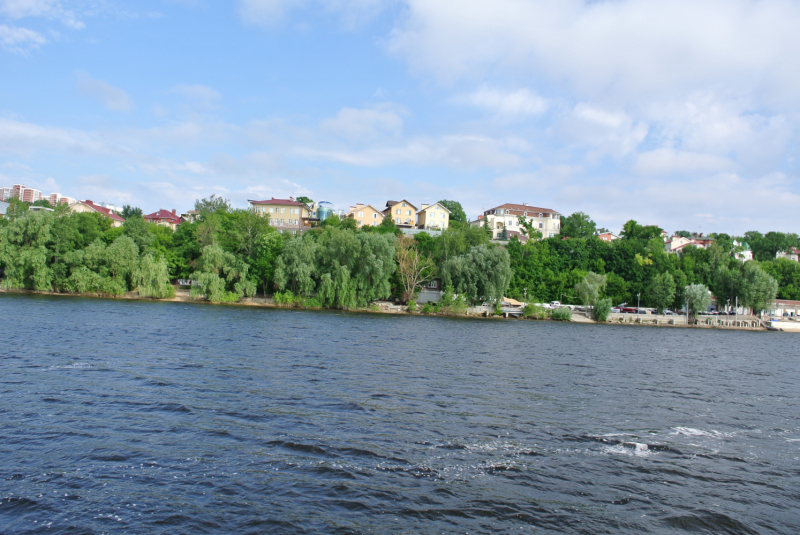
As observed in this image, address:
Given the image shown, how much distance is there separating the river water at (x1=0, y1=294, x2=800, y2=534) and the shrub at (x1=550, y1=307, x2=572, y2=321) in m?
51.5

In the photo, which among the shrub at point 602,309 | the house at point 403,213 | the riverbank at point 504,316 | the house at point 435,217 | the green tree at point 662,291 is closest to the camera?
the riverbank at point 504,316

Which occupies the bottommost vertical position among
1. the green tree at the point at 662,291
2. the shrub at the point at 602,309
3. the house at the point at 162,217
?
the shrub at the point at 602,309

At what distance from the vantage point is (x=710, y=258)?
10244 cm

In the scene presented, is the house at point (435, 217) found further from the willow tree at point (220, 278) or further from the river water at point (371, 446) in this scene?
the river water at point (371, 446)

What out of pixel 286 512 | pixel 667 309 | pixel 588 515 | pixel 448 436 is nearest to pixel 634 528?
pixel 588 515

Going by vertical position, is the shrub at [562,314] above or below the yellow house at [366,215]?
below

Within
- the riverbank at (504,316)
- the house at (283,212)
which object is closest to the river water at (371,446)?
the riverbank at (504,316)

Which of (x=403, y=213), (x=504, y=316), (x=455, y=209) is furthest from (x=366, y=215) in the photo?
(x=504, y=316)

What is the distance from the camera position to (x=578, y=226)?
129 meters

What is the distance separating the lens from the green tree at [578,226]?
419ft

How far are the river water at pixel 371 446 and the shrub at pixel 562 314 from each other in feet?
169

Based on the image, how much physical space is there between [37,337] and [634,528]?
1274 inches

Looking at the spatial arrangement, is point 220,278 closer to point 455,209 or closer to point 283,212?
point 283,212

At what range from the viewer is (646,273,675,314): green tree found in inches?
3570
